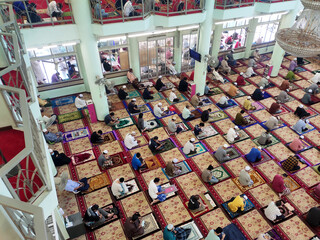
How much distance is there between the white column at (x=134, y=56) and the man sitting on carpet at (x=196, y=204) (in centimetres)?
760

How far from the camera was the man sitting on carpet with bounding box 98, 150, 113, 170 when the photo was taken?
311 inches

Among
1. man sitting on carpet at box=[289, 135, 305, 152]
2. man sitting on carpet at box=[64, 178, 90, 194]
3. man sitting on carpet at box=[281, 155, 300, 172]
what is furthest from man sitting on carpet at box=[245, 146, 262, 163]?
man sitting on carpet at box=[64, 178, 90, 194]

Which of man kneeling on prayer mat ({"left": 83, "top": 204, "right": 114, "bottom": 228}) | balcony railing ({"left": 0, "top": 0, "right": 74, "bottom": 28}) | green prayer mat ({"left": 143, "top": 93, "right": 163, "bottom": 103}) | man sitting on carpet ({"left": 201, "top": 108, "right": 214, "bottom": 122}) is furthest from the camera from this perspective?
green prayer mat ({"left": 143, "top": 93, "right": 163, "bottom": 103})

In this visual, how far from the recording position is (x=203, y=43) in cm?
1015

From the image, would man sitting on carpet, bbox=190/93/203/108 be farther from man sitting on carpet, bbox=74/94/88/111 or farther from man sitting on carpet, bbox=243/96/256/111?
man sitting on carpet, bbox=74/94/88/111

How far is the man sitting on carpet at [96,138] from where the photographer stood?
891 centimetres

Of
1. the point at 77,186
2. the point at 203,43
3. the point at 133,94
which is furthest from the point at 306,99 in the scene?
the point at 77,186

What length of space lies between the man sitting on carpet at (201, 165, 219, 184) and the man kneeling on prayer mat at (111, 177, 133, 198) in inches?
88.4

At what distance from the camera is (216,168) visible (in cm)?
816

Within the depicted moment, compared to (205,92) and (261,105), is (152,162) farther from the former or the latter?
(261,105)

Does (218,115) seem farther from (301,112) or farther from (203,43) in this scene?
(301,112)

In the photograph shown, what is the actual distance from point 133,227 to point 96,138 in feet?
13.0

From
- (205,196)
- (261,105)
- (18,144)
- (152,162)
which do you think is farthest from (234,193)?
(18,144)

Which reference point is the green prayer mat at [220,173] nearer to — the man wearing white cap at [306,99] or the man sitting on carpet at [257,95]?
the man sitting on carpet at [257,95]
